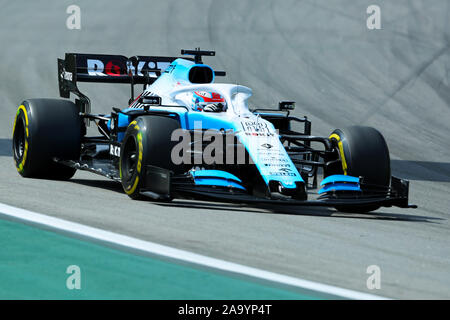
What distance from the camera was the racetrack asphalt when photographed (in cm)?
688

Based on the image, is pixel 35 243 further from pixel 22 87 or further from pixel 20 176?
pixel 22 87

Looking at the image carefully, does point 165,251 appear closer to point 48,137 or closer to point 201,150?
point 201,150

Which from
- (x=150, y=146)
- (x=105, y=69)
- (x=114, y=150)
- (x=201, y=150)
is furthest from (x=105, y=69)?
(x=150, y=146)

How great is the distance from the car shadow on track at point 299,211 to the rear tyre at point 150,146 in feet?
1.23

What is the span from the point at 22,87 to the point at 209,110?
10.4m

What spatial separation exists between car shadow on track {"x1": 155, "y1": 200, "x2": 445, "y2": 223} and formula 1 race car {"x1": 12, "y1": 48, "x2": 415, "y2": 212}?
15cm

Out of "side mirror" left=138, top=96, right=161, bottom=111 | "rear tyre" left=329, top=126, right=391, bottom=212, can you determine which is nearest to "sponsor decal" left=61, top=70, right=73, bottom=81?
"side mirror" left=138, top=96, right=161, bottom=111

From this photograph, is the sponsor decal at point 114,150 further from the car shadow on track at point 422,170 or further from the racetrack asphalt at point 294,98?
the car shadow on track at point 422,170

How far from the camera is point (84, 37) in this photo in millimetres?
24359

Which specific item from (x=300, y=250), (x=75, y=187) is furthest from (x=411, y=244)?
(x=75, y=187)

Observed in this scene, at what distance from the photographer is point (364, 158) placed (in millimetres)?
9648

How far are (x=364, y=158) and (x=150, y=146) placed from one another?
2.37 m

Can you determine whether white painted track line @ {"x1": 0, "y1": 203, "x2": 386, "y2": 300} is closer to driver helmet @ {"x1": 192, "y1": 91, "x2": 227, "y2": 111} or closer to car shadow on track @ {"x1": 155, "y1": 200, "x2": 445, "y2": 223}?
car shadow on track @ {"x1": 155, "y1": 200, "x2": 445, "y2": 223}

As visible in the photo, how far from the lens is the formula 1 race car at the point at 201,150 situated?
8789 millimetres
